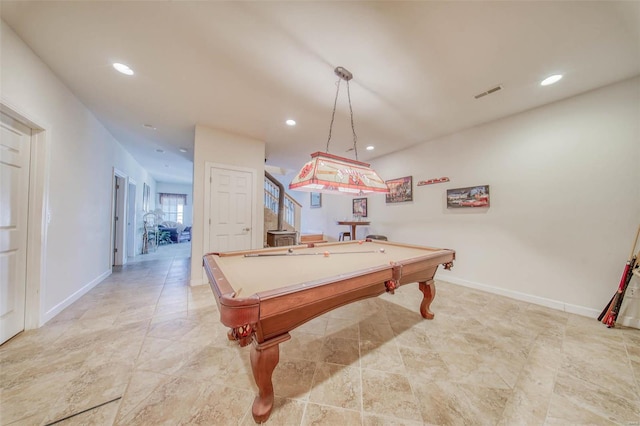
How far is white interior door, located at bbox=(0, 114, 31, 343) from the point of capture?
1.84 meters

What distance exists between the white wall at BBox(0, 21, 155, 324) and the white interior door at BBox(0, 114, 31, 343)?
157 mm

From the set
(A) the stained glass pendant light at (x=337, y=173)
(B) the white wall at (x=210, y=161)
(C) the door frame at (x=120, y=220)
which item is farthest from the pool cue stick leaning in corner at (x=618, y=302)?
(C) the door frame at (x=120, y=220)

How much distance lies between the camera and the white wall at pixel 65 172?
1859 millimetres

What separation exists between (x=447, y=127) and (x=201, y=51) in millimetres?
3659

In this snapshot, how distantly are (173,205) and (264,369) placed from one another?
1128 centimetres

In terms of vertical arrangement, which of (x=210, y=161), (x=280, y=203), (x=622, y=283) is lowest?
(x=622, y=283)

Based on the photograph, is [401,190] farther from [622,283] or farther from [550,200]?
[622,283]

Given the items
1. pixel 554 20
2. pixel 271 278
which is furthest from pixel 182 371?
pixel 554 20

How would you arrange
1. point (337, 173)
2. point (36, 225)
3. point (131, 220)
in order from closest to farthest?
point (36, 225), point (337, 173), point (131, 220)

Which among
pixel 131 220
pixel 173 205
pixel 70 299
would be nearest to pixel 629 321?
pixel 70 299

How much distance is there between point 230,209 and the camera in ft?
12.6

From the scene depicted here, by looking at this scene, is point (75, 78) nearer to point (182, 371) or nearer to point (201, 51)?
point (201, 51)

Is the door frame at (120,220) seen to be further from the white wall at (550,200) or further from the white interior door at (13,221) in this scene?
the white wall at (550,200)

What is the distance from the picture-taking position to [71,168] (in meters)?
2.66
